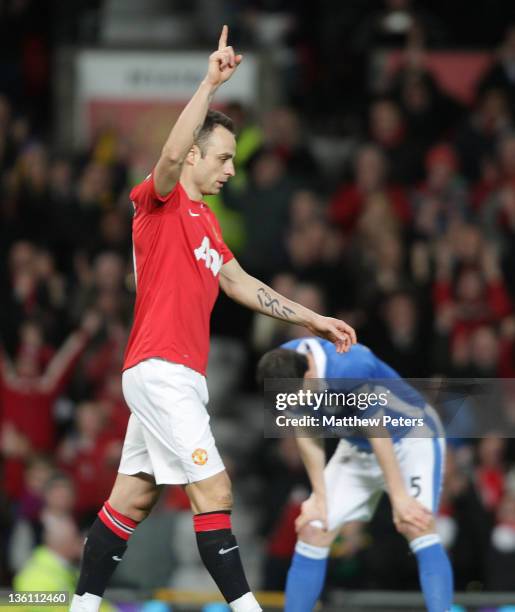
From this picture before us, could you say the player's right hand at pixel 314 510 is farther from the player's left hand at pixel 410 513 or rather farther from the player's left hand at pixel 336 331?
the player's left hand at pixel 336 331

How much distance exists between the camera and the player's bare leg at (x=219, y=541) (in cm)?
657

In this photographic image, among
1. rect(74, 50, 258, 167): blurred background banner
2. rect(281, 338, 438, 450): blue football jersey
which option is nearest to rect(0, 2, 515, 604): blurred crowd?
rect(74, 50, 258, 167): blurred background banner

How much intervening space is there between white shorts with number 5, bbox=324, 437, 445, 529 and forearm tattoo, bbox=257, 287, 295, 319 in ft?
3.71

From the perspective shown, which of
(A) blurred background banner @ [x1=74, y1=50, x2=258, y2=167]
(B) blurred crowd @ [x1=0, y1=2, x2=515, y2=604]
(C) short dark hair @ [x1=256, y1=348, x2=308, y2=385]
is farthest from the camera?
(A) blurred background banner @ [x1=74, y1=50, x2=258, y2=167]

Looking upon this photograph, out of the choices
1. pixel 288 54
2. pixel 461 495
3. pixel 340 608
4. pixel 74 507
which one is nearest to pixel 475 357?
pixel 461 495

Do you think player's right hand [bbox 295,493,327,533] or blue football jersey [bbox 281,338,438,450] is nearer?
blue football jersey [bbox 281,338,438,450]

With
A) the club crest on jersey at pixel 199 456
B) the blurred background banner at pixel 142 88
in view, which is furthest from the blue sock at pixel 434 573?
the blurred background banner at pixel 142 88

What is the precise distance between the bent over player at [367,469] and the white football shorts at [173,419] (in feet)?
2.62

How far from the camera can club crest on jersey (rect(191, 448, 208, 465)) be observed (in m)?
6.55

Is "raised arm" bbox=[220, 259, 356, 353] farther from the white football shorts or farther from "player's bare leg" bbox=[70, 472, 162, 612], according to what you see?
"player's bare leg" bbox=[70, 472, 162, 612]

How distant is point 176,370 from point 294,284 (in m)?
5.31

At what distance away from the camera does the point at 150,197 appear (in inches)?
258

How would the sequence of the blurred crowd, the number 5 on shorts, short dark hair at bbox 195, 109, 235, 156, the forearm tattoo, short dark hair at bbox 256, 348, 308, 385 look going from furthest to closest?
the blurred crowd, the number 5 on shorts, short dark hair at bbox 256, 348, 308, 385, the forearm tattoo, short dark hair at bbox 195, 109, 235, 156

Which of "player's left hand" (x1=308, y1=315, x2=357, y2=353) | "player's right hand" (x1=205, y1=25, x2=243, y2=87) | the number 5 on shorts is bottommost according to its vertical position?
the number 5 on shorts
